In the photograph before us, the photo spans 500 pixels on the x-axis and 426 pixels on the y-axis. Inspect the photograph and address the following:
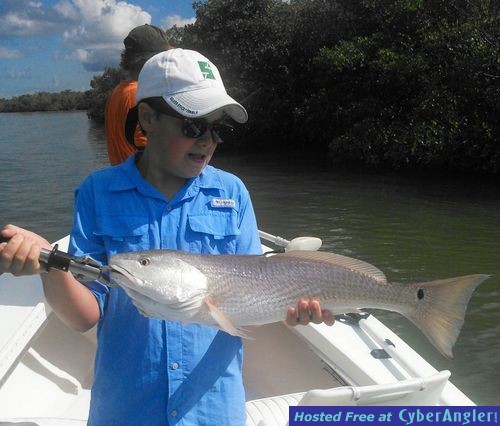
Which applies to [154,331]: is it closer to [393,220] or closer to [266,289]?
[266,289]

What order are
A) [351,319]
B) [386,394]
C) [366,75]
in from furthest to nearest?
[366,75], [351,319], [386,394]

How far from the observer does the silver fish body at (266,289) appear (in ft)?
6.95

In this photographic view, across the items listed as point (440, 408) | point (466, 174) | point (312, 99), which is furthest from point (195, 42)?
point (440, 408)

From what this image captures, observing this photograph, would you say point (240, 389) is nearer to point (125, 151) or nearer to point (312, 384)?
point (312, 384)

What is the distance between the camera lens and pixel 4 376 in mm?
3420

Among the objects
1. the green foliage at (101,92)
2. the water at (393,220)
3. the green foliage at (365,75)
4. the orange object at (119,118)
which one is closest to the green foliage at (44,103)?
the green foliage at (101,92)

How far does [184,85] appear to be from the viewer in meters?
2.36

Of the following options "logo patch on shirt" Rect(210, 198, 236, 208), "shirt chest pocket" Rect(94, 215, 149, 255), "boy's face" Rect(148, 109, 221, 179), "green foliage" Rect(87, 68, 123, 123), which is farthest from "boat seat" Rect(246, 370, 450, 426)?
"green foliage" Rect(87, 68, 123, 123)

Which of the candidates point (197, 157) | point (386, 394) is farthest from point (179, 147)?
point (386, 394)

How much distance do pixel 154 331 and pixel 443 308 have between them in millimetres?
1153

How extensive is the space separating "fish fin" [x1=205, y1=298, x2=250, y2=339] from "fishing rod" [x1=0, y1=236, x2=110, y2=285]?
372mm

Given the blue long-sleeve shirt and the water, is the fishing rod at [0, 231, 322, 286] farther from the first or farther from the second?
the water

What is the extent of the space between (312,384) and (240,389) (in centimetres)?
234

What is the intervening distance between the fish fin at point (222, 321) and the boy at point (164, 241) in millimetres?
174
